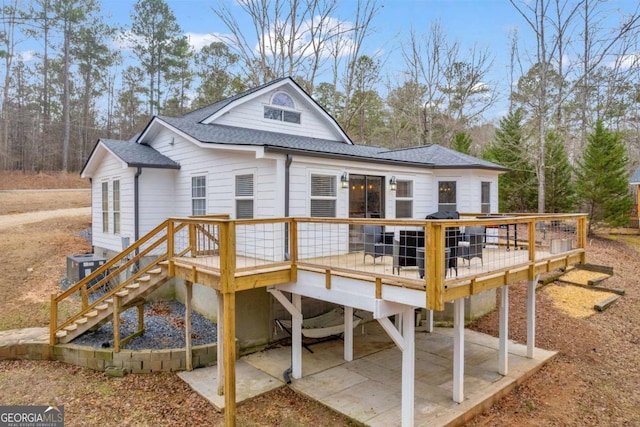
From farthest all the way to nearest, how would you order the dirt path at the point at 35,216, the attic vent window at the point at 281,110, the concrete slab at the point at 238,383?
the dirt path at the point at 35,216 < the attic vent window at the point at 281,110 < the concrete slab at the point at 238,383

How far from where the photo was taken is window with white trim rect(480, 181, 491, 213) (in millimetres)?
11062

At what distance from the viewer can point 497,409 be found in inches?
251

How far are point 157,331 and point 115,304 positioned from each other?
128cm

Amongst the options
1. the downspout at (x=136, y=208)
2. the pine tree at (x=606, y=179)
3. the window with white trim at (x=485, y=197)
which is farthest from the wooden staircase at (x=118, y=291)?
the pine tree at (x=606, y=179)

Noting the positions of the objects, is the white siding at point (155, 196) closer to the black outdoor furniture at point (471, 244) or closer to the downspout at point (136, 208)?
the downspout at point (136, 208)

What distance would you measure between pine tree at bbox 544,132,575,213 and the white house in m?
9.58

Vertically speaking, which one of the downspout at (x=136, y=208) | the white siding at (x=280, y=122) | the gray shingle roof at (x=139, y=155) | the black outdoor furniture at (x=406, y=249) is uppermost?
the white siding at (x=280, y=122)

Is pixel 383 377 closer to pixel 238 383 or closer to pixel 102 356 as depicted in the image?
pixel 238 383

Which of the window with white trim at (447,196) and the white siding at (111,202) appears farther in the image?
the window with white trim at (447,196)

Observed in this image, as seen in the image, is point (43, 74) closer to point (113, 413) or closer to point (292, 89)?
point (292, 89)

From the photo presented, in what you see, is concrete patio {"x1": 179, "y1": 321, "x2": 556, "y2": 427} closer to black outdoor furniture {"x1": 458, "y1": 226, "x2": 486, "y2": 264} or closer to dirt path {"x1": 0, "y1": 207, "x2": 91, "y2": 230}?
black outdoor furniture {"x1": 458, "y1": 226, "x2": 486, "y2": 264}

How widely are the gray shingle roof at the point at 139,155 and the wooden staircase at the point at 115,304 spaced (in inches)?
135

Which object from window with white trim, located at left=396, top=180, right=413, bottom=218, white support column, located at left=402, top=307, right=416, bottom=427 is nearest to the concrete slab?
white support column, located at left=402, top=307, right=416, bottom=427

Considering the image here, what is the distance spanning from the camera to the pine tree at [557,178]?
18.6 meters
